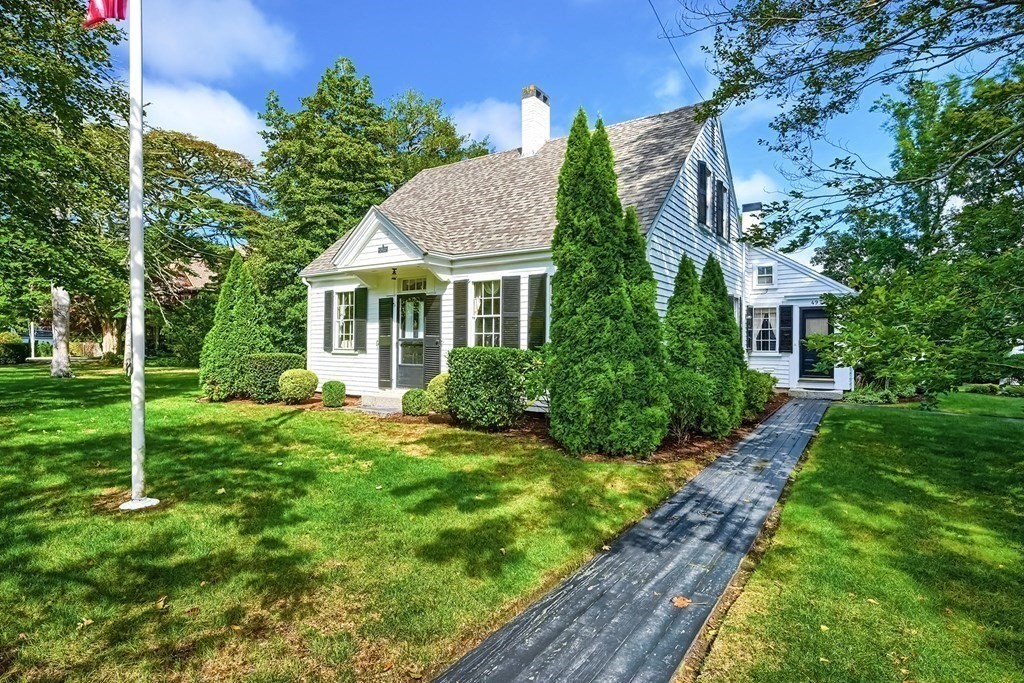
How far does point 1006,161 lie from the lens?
5.39 metres

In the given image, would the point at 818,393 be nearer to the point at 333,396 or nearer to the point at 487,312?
the point at 487,312

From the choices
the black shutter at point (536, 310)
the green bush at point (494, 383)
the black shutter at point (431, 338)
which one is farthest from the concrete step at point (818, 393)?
the black shutter at point (431, 338)

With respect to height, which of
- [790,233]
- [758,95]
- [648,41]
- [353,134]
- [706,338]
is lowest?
[706,338]

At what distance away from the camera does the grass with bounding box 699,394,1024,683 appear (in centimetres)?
247

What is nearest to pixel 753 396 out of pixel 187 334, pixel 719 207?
pixel 719 207

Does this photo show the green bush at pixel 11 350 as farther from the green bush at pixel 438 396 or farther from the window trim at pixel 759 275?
the window trim at pixel 759 275

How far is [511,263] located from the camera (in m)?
9.83

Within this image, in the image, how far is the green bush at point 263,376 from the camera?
11.5 metres

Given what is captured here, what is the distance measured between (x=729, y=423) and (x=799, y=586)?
521 centimetres

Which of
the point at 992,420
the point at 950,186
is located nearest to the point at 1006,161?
the point at 950,186

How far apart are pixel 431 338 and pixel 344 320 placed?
312cm

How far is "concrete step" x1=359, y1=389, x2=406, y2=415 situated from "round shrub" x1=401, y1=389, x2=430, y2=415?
0.87m

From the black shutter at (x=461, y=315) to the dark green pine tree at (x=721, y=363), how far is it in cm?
463

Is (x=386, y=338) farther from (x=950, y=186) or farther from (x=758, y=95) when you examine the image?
(x=950, y=186)
